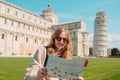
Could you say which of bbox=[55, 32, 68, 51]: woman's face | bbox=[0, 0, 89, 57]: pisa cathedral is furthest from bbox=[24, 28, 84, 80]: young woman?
bbox=[0, 0, 89, 57]: pisa cathedral

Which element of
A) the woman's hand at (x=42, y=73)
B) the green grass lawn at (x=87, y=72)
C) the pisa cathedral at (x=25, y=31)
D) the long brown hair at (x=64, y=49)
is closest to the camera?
the woman's hand at (x=42, y=73)

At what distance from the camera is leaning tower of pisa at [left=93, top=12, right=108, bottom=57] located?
97.2 metres

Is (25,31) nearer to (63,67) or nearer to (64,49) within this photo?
(64,49)

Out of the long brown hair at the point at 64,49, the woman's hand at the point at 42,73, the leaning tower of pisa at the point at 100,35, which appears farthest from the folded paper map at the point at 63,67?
the leaning tower of pisa at the point at 100,35

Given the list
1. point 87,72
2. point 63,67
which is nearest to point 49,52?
point 63,67

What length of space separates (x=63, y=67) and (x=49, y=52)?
0.32m

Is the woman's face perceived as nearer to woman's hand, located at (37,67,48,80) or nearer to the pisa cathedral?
woman's hand, located at (37,67,48,80)

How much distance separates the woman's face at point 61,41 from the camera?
2781 mm

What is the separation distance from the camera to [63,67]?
2469mm

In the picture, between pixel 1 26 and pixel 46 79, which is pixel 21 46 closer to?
pixel 1 26

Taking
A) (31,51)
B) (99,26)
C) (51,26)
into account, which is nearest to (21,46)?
(31,51)

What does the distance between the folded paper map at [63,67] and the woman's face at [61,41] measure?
12.6 inches

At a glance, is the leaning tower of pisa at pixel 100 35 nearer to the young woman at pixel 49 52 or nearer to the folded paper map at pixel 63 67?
the young woman at pixel 49 52

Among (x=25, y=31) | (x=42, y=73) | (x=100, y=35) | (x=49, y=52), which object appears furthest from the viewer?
(x=100, y=35)
